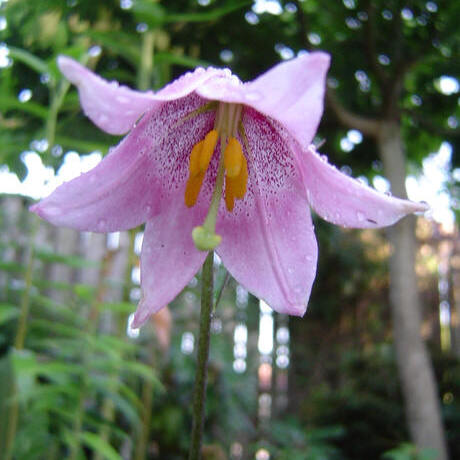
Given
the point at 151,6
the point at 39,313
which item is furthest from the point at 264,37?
the point at 39,313

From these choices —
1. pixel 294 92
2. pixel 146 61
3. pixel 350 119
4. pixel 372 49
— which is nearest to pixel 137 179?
pixel 294 92

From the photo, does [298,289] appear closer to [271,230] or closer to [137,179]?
[271,230]

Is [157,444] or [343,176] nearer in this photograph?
[343,176]

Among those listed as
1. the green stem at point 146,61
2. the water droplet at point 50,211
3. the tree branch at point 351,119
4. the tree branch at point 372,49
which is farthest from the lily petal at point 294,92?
the tree branch at point 351,119

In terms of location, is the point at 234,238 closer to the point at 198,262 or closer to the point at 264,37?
the point at 198,262

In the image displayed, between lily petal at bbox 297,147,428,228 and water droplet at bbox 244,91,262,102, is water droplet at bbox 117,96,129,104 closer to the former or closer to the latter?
water droplet at bbox 244,91,262,102

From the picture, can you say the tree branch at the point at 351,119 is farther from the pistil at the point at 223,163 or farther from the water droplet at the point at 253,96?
the water droplet at the point at 253,96
